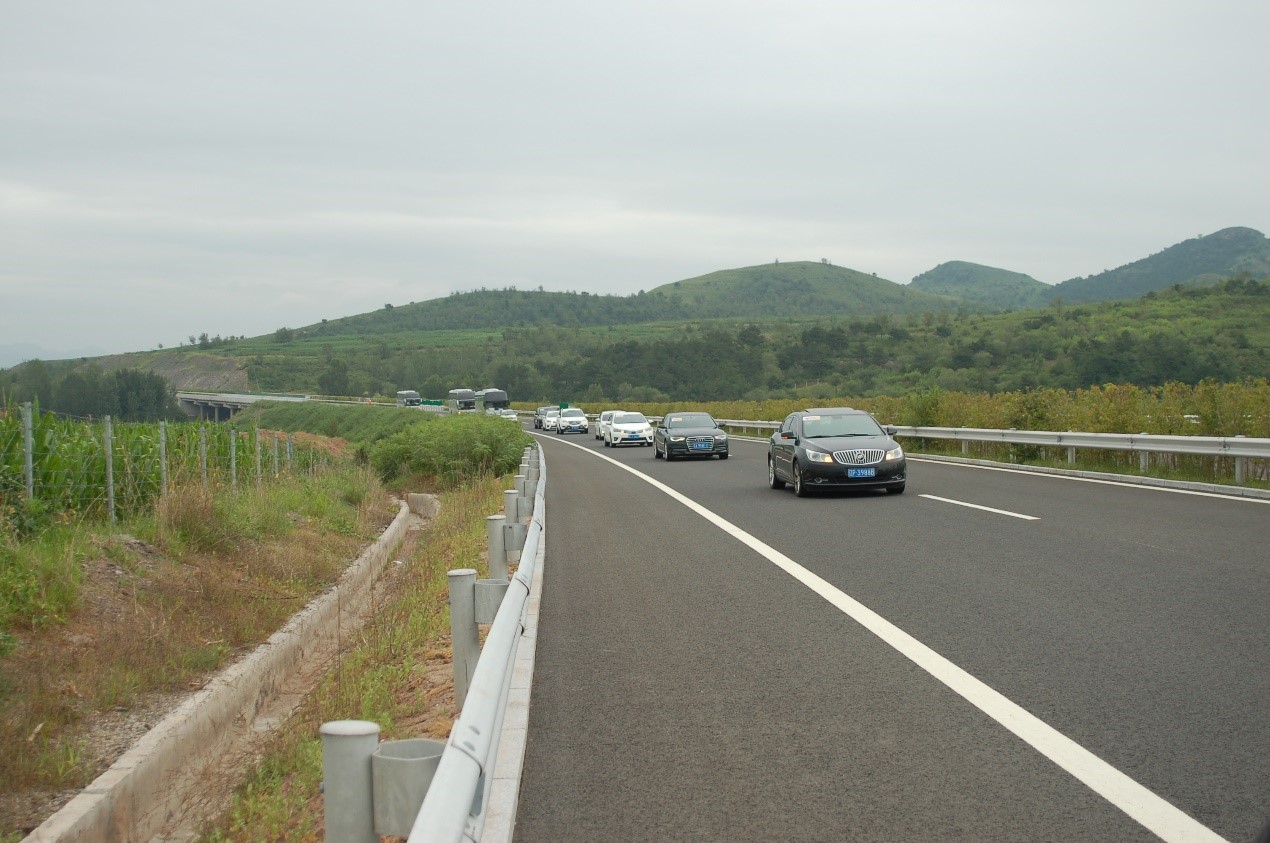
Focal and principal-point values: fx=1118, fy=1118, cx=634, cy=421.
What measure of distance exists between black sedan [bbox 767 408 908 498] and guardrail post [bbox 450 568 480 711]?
1336 cm

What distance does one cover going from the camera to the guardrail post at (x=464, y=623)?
17.4ft

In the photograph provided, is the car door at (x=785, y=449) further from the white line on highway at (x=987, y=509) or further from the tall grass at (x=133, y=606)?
the tall grass at (x=133, y=606)

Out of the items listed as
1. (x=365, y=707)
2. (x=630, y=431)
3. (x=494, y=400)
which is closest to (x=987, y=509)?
(x=365, y=707)

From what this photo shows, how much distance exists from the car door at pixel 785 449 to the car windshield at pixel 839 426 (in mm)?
294

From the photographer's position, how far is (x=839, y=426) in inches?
767

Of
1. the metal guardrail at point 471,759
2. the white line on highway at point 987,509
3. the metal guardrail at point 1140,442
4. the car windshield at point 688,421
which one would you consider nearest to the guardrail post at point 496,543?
the metal guardrail at point 471,759

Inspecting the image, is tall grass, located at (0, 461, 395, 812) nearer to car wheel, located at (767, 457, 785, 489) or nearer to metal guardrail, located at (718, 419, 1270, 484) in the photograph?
car wheel, located at (767, 457, 785, 489)

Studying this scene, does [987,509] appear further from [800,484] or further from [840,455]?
[800,484]

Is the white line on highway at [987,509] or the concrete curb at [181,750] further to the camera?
the white line on highway at [987,509]

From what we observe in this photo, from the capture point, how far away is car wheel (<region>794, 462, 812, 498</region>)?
18.6 meters

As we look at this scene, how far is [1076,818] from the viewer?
13.4ft

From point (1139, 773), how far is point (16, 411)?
14287 mm

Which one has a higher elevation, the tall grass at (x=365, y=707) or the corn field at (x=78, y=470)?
the corn field at (x=78, y=470)

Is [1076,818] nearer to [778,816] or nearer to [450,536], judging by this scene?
[778,816]
